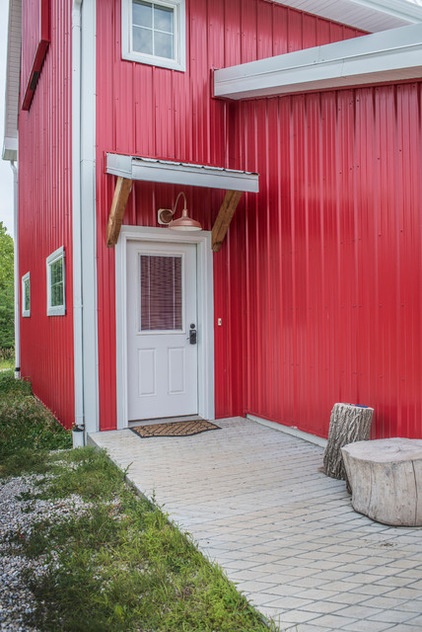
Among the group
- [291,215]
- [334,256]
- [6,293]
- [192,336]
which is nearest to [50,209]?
[192,336]

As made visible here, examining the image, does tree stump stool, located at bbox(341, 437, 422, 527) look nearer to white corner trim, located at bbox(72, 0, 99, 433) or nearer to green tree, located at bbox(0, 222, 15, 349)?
white corner trim, located at bbox(72, 0, 99, 433)

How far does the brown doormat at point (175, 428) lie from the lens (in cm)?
548

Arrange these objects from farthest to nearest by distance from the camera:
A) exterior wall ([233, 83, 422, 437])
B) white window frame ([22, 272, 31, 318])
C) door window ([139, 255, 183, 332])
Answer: white window frame ([22, 272, 31, 318])
door window ([139, 255, 183, 332])
exterior wall ([233, 83, 422, 437])

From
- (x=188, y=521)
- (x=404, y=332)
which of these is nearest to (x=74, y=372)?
(x=188, y=521)

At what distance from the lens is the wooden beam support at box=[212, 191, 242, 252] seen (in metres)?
5.89

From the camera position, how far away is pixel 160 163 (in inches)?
195

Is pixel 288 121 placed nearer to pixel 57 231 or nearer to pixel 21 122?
pixel 57 231

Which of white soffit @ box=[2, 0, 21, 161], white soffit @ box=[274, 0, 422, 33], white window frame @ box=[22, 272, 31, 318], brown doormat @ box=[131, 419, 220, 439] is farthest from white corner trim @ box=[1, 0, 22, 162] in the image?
brown doormat @ box=[131, 419, 220, 439]

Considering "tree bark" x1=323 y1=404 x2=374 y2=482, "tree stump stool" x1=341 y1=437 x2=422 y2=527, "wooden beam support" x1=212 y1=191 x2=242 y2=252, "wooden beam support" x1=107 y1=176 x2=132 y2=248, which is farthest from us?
"wooden beam support" x1=212 y1=191 x2=242 y2=252

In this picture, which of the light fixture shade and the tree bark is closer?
the tree bark

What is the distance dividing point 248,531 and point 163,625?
1.00 metres

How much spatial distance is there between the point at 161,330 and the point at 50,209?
8.90 ft

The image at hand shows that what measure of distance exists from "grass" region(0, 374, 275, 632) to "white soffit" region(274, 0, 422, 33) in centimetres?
614

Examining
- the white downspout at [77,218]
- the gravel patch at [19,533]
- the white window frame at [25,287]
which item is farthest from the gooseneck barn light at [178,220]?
the white window frame at [25,287]
